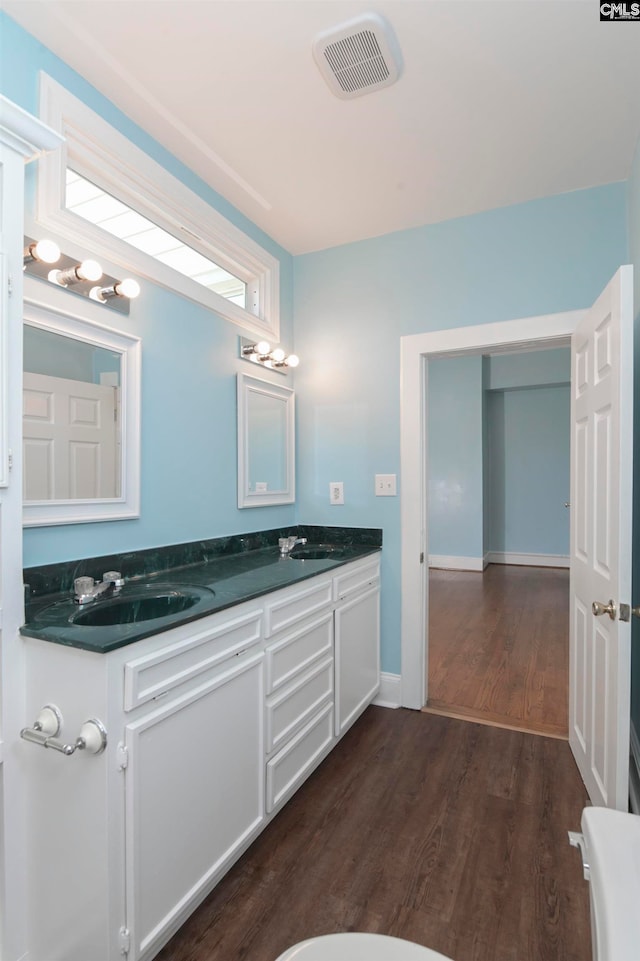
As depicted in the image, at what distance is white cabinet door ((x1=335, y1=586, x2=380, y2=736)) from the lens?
227cm

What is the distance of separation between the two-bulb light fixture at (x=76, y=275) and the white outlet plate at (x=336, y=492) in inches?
61.9

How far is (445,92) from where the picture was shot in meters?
1.79

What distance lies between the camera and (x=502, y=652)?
138 inches

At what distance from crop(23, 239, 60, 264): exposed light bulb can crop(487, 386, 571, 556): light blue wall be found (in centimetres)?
621

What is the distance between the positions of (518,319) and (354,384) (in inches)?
38.0

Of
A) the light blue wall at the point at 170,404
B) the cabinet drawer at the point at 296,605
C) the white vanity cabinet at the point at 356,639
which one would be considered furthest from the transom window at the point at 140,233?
the white vanity cabinet at the point at 356,639

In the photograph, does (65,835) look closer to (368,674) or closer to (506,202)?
(368,674)

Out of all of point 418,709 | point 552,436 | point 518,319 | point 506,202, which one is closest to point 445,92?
point 506,202

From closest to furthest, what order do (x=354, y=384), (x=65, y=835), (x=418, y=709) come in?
(x=65, y=835) → (x=418, y=709) → (x=354, y=384)

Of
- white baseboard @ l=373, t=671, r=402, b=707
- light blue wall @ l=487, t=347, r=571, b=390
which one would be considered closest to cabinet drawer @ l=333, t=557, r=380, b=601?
white baseboard @ l=373, t=671, r=402, b=707

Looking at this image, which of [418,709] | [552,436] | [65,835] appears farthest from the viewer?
[552,436]

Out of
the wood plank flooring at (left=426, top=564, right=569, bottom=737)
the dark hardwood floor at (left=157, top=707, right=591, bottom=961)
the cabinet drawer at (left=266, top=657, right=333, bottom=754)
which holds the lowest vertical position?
the dark hardwood floor at (left=157, top=707, right=591, bottom=961)

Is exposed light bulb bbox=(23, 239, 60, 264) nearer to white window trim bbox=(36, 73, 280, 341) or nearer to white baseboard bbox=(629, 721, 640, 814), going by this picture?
white window trim bbox=(36, 73, 280, 341)

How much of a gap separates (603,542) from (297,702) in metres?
1.30
